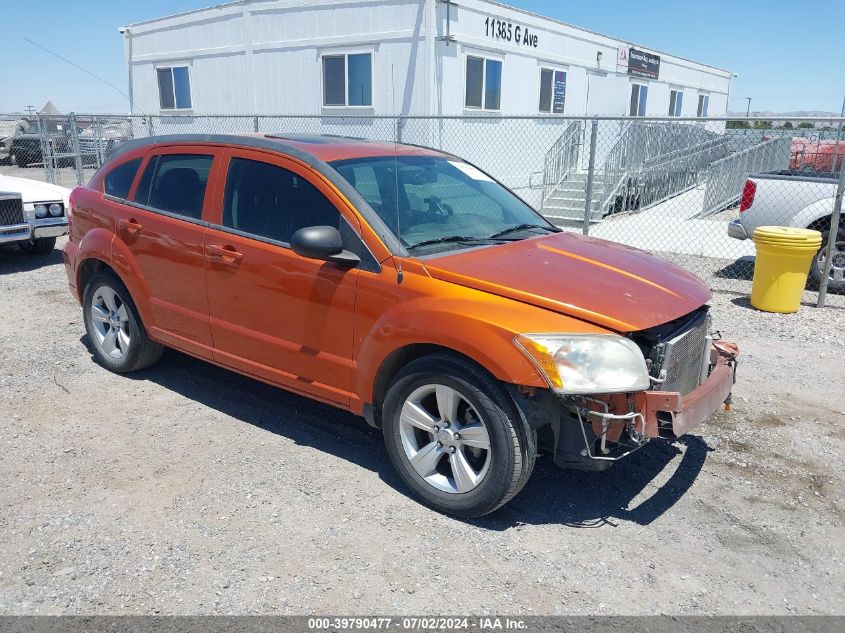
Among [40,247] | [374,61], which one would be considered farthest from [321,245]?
[374,61]

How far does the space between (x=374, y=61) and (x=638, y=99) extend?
9.38 m

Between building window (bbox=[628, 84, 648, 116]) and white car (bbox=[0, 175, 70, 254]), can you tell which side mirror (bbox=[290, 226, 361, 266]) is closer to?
white car (bbox=[0, 175, 70, 254])

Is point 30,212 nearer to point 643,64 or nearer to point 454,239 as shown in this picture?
point 454,239

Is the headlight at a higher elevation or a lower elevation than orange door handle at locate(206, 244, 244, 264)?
lower

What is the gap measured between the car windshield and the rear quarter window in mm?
1910

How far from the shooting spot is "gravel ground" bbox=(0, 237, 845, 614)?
2928mm

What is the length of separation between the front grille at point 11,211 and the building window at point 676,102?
1888cm

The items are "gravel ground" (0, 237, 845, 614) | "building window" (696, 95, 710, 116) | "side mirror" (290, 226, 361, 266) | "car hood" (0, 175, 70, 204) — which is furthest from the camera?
"building window" (696, 95, 710, 116)

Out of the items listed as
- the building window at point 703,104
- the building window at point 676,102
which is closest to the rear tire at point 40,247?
the building window at point 676,102

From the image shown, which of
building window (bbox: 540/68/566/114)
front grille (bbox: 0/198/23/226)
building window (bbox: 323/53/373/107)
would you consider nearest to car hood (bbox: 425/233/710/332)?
front grille (bbox: 0/198/23/226)

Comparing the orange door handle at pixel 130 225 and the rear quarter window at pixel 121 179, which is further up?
the rear quarter window at pixel 121 179

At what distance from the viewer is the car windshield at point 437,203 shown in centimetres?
383

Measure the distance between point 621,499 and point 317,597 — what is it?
67.9 inches

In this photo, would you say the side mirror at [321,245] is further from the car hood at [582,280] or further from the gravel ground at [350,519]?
the gravel ground at [350,519]
